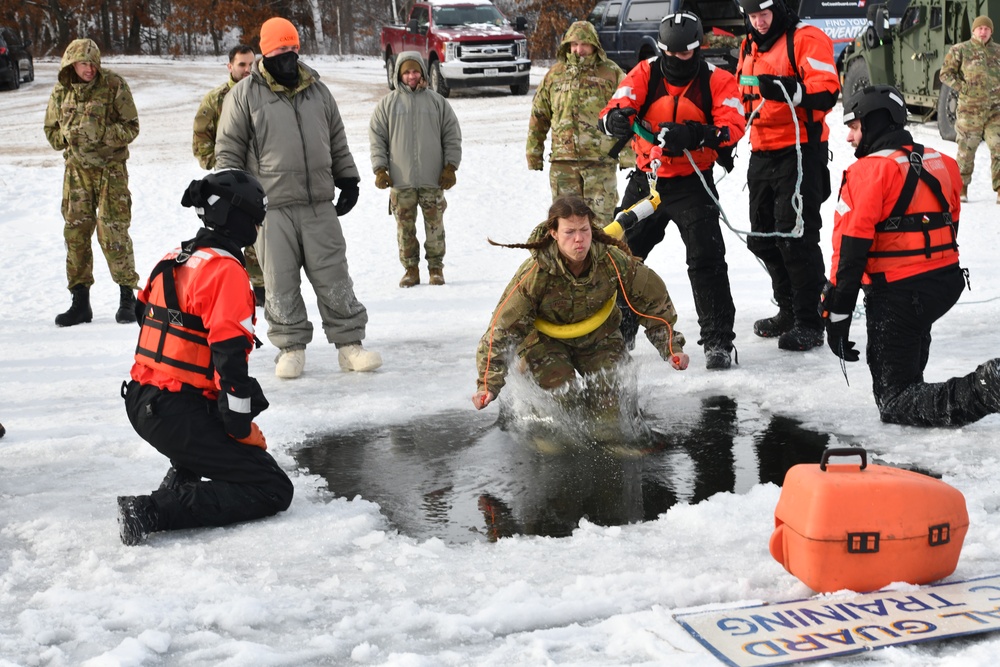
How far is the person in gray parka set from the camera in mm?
9719

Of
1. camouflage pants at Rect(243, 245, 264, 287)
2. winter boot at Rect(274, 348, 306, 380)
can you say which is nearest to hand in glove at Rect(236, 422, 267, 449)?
winter boot at Rect(274, 348, 306, 380)

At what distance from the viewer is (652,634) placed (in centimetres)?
354

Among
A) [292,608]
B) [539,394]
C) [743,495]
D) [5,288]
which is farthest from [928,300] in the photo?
[5,288]

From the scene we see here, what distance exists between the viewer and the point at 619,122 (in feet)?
22.3

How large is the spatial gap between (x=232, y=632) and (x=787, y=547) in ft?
6.05

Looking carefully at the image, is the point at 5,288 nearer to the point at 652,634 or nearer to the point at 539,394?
the point at 539,394

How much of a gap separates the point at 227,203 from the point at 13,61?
2212 cm

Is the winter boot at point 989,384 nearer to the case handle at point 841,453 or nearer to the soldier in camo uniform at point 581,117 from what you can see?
the case handle at point 841,453

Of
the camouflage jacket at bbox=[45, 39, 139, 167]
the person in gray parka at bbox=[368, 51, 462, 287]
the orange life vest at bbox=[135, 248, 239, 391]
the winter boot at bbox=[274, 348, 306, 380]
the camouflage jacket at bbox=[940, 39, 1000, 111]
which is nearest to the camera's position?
the orange life vest at bbox=[135, 248, 239, 391]

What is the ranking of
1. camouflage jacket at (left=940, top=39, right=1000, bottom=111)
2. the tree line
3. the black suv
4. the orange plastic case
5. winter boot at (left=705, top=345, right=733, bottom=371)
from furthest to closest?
the tree line, the black suv, camouflage jacket at (left=940, top=39, right=1000, bottom=111), winter boot at (left=705, top=345, right=733, bottom=371), the orange plastic case

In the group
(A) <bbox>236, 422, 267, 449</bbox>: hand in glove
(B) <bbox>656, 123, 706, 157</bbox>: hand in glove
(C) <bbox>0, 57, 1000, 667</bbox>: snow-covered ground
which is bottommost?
(C) <bbox>0, 57, 1000, 667</bbox>: snow-covered ground

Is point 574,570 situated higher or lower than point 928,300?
lower

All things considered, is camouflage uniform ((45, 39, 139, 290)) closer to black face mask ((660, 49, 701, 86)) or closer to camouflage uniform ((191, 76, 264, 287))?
camouflage uniform ((191, 76, 264, 287))

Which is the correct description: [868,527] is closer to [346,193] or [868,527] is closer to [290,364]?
[290,364]
